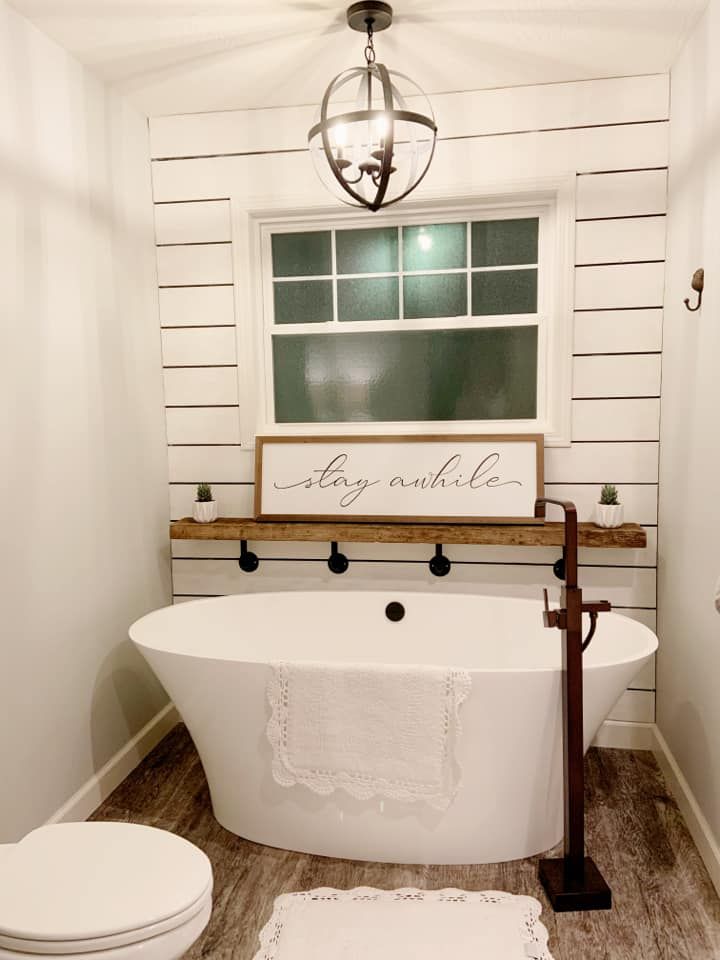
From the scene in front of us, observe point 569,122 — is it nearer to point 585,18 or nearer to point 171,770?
point 585,18

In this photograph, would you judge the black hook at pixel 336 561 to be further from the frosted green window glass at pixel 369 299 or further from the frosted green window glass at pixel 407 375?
the frosted green window glass at pixel 369 299

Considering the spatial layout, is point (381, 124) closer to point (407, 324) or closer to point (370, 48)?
point (370, 48)

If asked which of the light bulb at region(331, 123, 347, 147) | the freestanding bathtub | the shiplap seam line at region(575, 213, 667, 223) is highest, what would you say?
the light bulb at region(331, 123, 347, 147)

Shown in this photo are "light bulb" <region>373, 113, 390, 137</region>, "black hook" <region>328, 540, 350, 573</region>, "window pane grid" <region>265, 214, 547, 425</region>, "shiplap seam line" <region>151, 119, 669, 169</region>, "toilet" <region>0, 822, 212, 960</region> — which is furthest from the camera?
"black hook" <region>328, 540, 350, 573</region>

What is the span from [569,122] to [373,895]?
8.80 feet

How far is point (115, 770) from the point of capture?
8.50 ft

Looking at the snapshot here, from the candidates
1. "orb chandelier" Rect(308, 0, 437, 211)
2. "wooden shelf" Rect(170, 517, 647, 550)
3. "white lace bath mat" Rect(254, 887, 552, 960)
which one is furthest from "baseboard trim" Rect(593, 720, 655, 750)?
"orb chandelier" Rect(308, 0, 437, 211)

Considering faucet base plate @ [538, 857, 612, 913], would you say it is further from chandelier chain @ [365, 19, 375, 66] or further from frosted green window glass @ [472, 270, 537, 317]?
chandelier chain @ [365, 19, 375, 66]

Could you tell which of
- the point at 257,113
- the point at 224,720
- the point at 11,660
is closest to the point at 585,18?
the point at 257,113

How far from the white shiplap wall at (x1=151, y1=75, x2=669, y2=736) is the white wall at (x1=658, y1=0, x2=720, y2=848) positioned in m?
0.10

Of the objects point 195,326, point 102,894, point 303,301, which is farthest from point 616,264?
point 102,894

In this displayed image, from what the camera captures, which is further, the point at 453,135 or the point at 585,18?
the point at 453,135

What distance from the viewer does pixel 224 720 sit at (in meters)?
2.14

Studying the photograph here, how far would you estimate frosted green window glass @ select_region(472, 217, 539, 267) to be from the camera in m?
2.79
